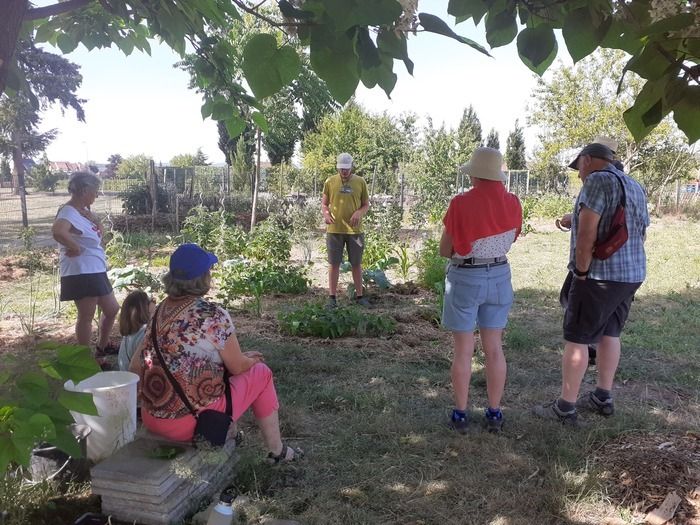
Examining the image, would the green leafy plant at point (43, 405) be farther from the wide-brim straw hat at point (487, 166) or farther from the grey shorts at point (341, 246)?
the grey shorts at point (341, 246)

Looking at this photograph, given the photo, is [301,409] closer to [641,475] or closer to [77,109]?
[641,475]

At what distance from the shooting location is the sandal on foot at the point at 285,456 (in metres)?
3.02

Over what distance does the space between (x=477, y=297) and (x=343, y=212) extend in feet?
10.6

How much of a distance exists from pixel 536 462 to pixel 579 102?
21.3 meters

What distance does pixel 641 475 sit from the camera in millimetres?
2824

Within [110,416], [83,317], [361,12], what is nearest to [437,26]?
[361,12]

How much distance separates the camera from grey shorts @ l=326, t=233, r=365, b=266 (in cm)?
631

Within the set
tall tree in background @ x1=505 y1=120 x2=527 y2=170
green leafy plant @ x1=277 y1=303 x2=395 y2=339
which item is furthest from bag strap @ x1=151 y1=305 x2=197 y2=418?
tall tree in background @ x1=505 y1=120 x2=527 y2=170

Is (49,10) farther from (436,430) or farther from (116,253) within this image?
(116,253)

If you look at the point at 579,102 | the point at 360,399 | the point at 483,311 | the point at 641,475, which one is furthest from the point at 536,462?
the point at 579,102

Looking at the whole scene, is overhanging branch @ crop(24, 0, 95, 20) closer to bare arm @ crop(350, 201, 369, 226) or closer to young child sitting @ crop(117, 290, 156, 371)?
young child sitting @ crop(117, 290, 156, 371)

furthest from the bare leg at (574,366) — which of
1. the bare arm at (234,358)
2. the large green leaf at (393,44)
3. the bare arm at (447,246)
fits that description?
the large green leaf at (393,44)

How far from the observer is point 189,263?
8.52ft

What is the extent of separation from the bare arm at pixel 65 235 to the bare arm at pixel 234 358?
225 cm
